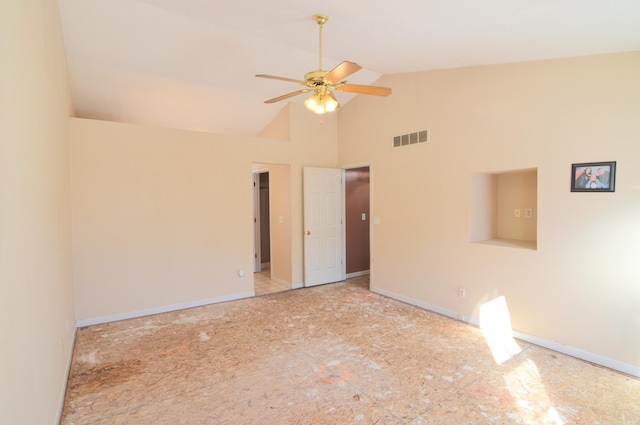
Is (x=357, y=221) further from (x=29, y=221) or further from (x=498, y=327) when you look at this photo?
(x=29, y=221)

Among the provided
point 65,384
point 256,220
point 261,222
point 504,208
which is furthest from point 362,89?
point 261,222

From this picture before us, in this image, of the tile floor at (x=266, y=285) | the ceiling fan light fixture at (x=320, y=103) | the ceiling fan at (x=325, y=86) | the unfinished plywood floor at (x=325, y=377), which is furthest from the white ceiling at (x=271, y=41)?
the tile floor at (x=266, y=285)

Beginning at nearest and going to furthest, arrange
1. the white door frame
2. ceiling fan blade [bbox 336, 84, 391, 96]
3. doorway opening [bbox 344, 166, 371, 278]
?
ceiling fan blade [bbox 336, 84, 391, 96]
doorway opening [bbox 344, 166, 371, 278]
the white door frame

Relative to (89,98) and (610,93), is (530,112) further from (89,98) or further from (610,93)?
(89,98)

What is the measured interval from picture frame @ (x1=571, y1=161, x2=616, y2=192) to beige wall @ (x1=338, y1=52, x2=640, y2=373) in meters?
0.05

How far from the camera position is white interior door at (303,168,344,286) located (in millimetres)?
5469

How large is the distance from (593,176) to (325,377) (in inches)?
116

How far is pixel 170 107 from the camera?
4832 mm

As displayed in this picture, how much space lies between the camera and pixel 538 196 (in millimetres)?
3252

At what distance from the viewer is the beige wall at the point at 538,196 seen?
277 cm

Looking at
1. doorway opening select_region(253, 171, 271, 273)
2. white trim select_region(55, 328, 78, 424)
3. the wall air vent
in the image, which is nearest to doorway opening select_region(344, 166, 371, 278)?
the wall air vent

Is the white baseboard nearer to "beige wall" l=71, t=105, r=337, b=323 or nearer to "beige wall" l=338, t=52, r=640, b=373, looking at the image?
"beige wall" l=338, t=52, r=640, b=373

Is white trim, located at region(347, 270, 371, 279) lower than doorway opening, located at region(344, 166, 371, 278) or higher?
lower

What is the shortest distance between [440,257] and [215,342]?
2.90 metres
